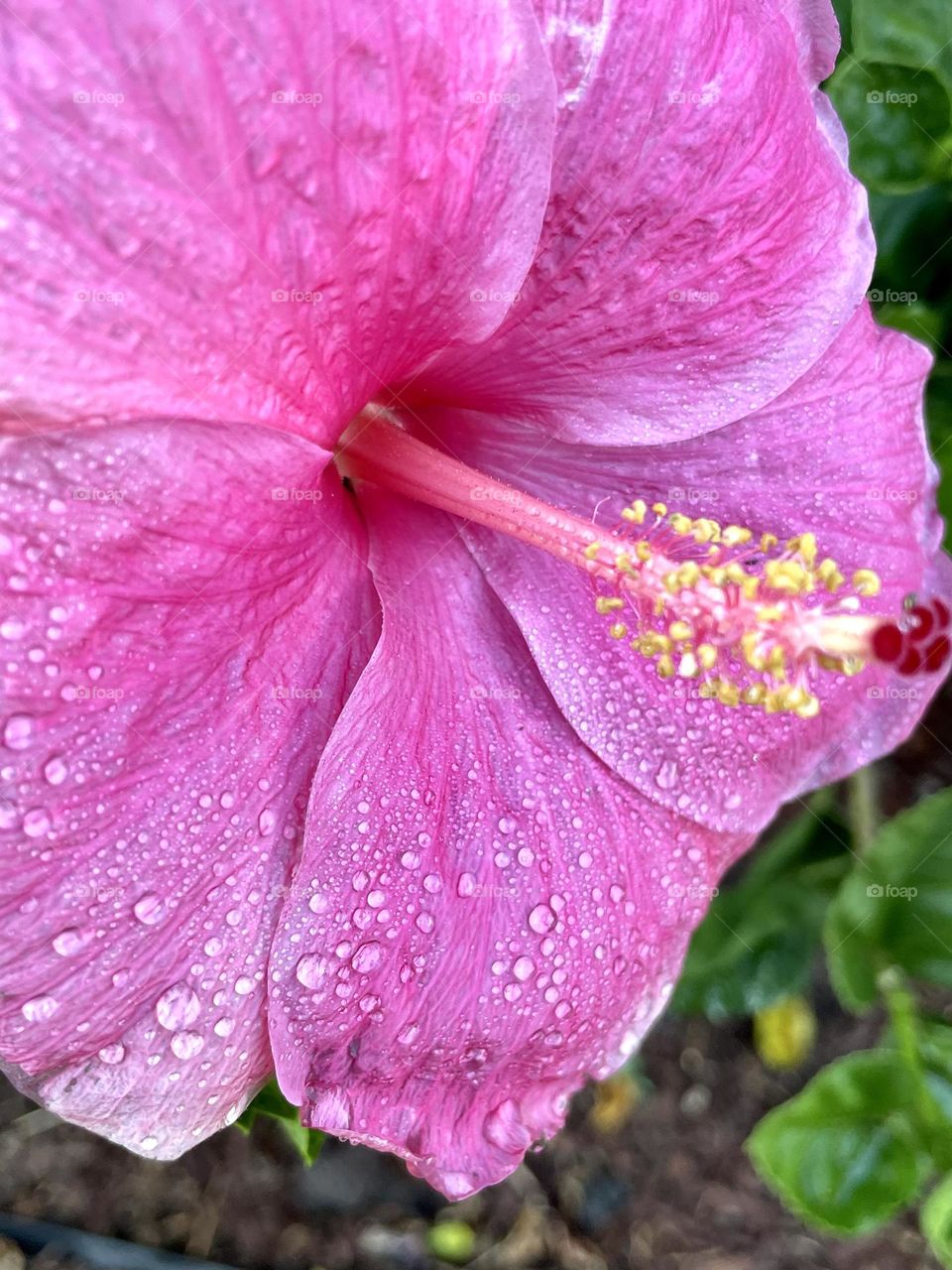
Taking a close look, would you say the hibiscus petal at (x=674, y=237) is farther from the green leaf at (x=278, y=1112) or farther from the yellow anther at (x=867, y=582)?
the green leaf at (x=278, y=1112)

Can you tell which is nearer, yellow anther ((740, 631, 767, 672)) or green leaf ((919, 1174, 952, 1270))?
yellow anther ((740, 631, 767, 672))

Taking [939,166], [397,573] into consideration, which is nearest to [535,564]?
[397,573]

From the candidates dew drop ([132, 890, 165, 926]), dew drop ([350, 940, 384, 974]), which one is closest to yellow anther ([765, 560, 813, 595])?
dew drop ([350, 940, 384, 974])

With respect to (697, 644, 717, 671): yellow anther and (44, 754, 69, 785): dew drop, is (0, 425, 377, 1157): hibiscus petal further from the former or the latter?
(697, 644, 717, 671): yellow anther

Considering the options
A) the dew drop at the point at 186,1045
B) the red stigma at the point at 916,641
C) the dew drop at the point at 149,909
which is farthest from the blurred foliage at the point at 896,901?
the dew drop at the point at 149,909

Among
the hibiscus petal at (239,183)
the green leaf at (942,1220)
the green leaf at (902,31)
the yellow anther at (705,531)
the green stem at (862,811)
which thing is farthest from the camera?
the green stem at (862,811)

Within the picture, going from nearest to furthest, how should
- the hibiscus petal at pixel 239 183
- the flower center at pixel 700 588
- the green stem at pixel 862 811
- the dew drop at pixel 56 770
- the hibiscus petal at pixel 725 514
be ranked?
1. the hibiscus petal at pixel 239 183
2. the dew drop at pixel 56 770
3. the flower center at pixel 700 588
4. the hibiscus petal at pixel 725 514
5. the green stem at pixel 862 811

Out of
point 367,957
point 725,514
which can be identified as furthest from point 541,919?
point 725,514
